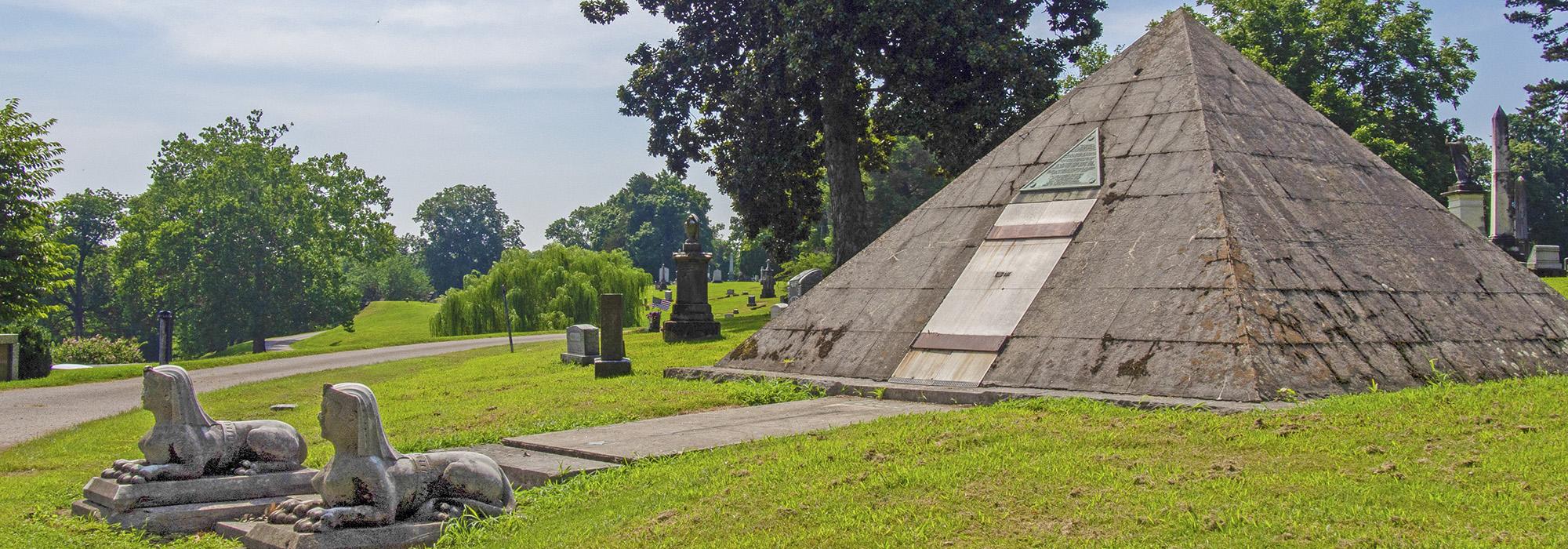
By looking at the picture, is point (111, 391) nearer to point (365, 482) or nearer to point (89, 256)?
point (365, 482)

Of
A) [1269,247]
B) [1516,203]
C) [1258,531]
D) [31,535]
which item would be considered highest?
[1516,203]

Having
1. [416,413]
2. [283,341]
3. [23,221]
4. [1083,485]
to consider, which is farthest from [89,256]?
[1083,485]

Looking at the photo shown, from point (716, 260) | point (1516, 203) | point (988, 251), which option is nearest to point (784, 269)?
point (1516, 203)

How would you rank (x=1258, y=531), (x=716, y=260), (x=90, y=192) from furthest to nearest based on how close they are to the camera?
(x=716, y=260) → (x=90, y=192) → (x=1258, y=531)

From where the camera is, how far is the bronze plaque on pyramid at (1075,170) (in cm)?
1184

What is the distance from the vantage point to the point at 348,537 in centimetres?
548

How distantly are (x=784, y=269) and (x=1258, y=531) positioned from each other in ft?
154

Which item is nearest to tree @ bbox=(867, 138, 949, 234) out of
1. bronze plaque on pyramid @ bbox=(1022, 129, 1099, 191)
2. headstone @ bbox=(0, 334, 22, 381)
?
headstone @ bbox=(0, 334, 22, 381)

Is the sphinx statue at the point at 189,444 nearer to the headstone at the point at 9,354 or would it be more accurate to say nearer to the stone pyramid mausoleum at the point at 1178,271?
the stone pyramid mausoleum at the point at 1178,271

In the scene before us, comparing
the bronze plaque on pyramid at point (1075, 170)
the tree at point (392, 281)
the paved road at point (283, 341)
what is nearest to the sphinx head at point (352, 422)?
the bronze plaque on pyramid at point (1075, 170)

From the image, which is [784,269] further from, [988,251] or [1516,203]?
[988,251]

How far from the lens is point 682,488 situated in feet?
20.6

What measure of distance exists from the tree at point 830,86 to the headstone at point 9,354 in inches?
578

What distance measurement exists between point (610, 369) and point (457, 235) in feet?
322
